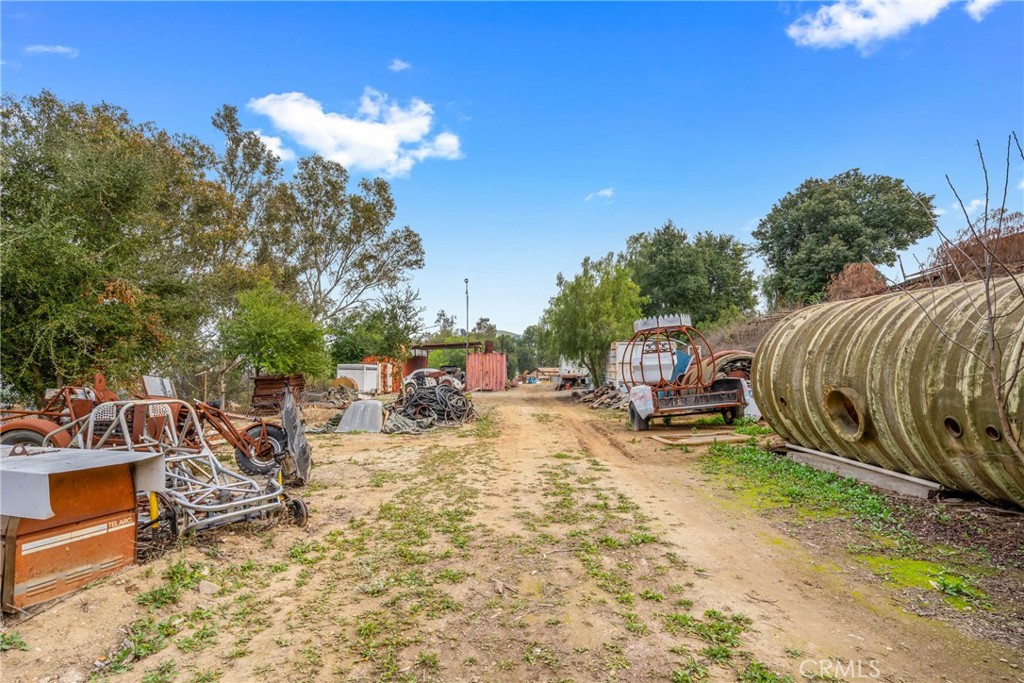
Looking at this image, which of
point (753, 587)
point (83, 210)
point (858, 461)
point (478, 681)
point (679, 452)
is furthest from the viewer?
point (83, 210)

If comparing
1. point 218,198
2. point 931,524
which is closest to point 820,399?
point 931,524

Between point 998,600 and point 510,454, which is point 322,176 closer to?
point 510,454

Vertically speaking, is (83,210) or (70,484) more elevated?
(83,210)

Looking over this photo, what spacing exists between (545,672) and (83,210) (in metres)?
12.9

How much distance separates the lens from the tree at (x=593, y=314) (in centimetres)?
2364

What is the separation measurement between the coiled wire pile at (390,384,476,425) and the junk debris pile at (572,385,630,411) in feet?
19.3

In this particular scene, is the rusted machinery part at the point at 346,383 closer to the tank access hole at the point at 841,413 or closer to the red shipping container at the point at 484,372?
the red shipping container at the point at 484,372

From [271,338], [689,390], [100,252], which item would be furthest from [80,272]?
[689,390]

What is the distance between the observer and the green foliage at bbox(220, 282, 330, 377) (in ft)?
59.6

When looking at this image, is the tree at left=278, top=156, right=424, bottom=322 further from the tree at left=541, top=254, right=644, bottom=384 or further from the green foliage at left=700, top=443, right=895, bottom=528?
the green foliage at left=700, top=443, right=895, bottom=528

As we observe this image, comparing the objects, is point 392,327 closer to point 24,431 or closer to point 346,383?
point 346,383

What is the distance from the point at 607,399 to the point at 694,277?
19.4 metres

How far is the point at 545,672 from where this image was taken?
105 inches

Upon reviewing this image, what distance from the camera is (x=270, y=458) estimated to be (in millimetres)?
7059
